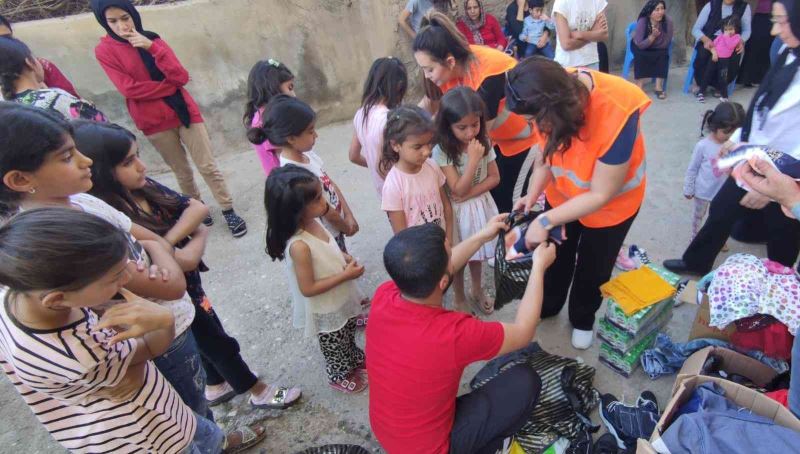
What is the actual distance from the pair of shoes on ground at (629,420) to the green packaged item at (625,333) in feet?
0.86

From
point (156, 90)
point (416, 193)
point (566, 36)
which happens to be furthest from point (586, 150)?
point (156, 90)

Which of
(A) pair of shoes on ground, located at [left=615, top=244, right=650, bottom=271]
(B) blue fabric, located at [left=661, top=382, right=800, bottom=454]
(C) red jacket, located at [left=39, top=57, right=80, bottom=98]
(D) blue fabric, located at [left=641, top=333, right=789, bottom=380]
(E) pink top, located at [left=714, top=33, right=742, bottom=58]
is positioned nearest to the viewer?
(B) blue fabric, located at [left=661, top=382, right=800, bottom=454]

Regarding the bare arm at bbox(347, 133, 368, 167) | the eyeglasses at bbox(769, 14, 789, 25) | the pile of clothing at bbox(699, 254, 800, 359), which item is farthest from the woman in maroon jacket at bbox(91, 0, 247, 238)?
the eyeglasses at bbox(769, 14, 789, 25)

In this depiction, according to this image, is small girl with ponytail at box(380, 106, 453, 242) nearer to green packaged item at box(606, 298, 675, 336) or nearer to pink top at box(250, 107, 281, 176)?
pink top at box(250, 107, 281, 176)

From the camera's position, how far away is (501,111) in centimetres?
264

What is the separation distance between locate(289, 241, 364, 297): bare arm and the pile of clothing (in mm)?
1756

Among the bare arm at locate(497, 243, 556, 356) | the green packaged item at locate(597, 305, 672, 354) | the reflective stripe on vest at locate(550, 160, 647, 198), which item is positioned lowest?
the green packaged item at locate(597, 305, 672, 354)

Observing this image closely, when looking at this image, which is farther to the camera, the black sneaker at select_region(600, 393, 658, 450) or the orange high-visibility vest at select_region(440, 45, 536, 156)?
the orange high-visibility vest at select_region(440, 45, 536, 156)

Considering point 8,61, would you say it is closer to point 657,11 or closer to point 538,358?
point 538,358

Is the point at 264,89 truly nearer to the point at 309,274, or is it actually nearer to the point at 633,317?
the point at 309,274

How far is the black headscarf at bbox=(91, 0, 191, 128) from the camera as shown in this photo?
318cm

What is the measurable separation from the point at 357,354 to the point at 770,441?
1854mm

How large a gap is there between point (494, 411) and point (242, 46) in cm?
511

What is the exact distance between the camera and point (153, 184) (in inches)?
74.7
